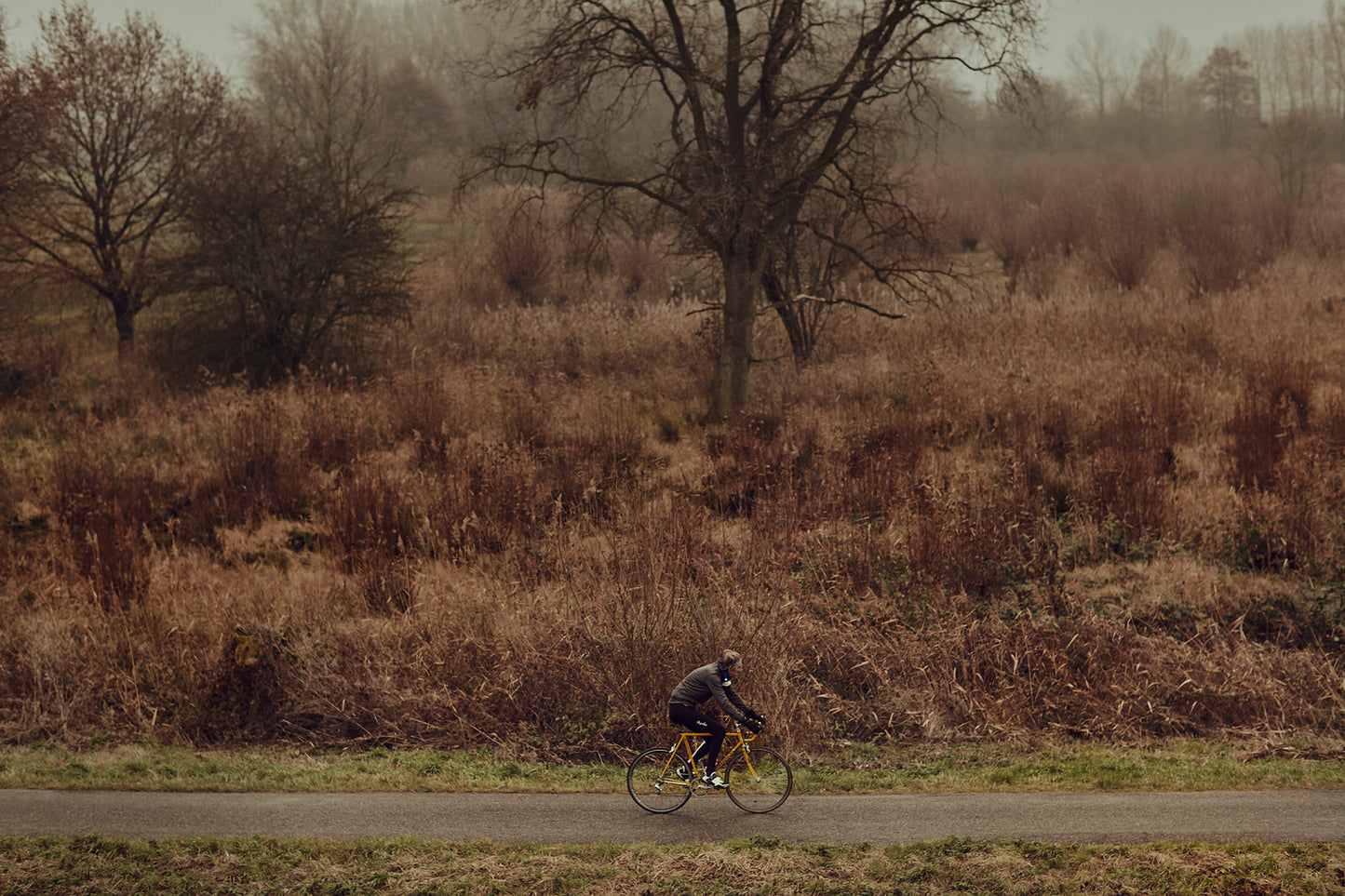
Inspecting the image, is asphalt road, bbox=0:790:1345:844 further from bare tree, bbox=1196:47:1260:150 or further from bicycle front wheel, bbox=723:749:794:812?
bare tree, bbox=1196:47:1260:150

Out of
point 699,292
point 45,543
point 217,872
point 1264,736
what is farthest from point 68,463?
point 1264,736

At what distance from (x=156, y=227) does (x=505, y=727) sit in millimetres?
17058

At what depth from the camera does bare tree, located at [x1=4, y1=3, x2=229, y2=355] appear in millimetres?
20422

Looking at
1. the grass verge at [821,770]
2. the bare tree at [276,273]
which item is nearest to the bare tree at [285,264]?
the bare tree at [276,273]

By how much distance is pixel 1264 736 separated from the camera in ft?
27.8

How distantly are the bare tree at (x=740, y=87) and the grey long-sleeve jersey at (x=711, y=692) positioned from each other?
33.5 ft

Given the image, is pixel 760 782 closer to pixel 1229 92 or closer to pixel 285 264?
pixel 285 264

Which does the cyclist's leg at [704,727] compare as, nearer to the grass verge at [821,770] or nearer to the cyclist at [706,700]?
the cyclist at [706,700]

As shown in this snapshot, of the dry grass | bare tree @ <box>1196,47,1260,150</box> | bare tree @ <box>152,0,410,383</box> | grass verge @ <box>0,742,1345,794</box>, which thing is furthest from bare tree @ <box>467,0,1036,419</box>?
bare tree @ <box>1196,47,1260,150</box>

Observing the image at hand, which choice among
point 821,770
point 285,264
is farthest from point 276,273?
point 821,770

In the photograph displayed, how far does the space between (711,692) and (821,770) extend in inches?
110

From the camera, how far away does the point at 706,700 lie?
5527 mm

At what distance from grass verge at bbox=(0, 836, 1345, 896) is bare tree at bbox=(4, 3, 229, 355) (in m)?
16.5

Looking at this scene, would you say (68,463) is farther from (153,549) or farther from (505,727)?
(505,727)
